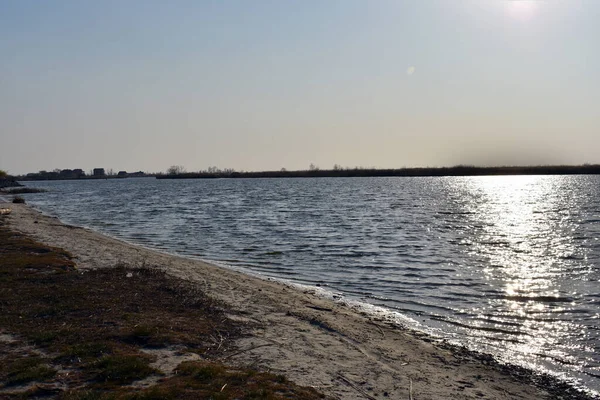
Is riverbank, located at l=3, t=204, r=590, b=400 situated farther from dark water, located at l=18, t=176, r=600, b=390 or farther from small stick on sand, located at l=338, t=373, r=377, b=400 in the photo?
dark water, located at l=18, t=176, r=600, b=390

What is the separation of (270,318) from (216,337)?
214 centimetres

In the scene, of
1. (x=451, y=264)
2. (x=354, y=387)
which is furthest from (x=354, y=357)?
(x=451, y=264)

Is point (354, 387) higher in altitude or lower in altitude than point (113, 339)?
lower

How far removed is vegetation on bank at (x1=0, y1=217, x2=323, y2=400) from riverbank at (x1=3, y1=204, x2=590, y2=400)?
0.54 meters

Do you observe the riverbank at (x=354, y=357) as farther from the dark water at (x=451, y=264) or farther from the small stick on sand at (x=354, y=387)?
the dark water at (x=451, y=264)

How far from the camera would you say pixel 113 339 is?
348 inches

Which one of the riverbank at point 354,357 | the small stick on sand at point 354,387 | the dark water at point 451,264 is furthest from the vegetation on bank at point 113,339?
the dark water at point 451,264

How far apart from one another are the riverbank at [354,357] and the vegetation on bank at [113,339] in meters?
0.54

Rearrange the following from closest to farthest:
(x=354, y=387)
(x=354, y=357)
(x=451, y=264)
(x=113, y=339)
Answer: (x=354, y=387) < (x=113, y=339) < (x=354, y=357) < (x=451, y=264)

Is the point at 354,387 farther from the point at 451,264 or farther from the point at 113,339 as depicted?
the point at 451,264

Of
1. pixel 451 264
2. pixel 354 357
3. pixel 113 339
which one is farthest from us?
pixel 451 264

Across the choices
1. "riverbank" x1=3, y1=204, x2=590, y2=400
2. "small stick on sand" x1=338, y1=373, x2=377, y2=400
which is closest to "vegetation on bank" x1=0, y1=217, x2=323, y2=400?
"riverbank" x1=3, y1=204, x2=590, y2=400

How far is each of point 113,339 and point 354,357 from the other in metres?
4.44

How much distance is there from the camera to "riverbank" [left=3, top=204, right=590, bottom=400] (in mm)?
7879
